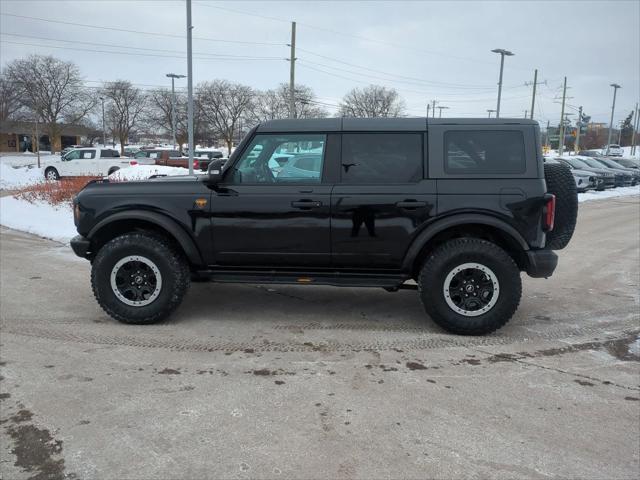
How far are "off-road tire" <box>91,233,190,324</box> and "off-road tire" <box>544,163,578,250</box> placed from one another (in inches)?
142

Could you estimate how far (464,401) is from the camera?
3.59 metres

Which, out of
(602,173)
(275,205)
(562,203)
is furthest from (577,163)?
(275,205)

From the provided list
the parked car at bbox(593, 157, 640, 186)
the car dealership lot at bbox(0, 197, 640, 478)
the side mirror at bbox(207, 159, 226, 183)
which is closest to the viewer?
the car dealership lot at bbox(0, 197, 640, 478)

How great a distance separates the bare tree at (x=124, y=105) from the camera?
239 ft

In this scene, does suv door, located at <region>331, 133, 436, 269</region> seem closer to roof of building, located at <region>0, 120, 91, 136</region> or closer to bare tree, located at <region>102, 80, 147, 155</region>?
roof of building, located at <region>0, 120, 91, 136</region>

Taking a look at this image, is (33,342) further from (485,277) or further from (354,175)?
(485,277)

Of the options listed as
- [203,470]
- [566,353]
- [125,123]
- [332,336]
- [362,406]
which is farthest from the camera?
[125,123]

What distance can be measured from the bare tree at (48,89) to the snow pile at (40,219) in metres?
52.7

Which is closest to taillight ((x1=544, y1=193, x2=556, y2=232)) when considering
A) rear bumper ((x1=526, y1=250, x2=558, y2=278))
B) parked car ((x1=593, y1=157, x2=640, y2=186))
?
rear bumper ((x1=526, y1=250, x2=558, y2=278))

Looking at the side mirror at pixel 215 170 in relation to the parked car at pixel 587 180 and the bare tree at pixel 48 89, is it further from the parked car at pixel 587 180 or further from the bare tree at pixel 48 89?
the bare tree at pixel 48 89

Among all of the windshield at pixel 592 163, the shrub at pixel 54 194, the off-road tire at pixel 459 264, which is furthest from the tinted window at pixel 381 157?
the windshield at pixel 592 163

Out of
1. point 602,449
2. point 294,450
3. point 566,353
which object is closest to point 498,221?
point 566,353

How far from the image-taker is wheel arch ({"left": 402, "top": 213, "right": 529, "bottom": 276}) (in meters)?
4.69

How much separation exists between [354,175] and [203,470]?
289 centimetres
